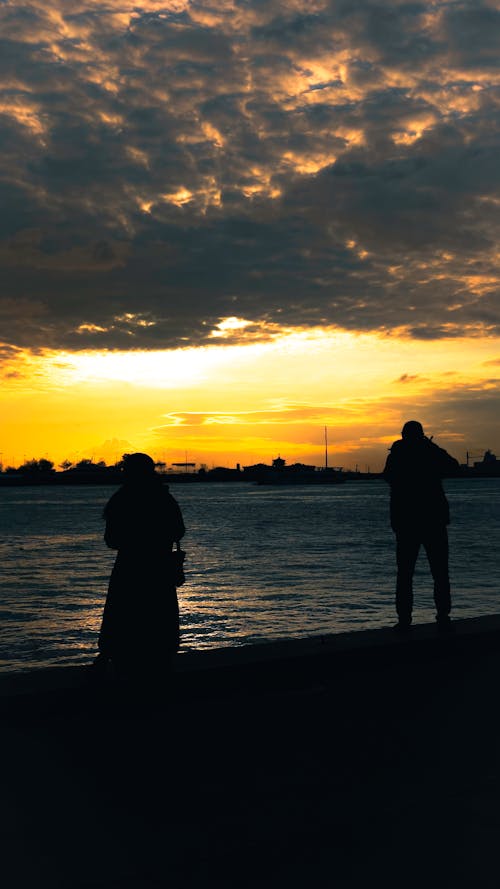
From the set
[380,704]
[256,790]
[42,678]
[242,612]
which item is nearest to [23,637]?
[242,612]

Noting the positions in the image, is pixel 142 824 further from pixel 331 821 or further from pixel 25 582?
pixel 25 582

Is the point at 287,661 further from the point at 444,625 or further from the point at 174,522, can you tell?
the point at 444,625

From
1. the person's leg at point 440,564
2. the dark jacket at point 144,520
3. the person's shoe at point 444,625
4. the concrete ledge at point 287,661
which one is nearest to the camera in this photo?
the concrete ledge at point 287,661

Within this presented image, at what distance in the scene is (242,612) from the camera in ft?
57.3

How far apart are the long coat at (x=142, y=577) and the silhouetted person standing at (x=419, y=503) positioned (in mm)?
2755

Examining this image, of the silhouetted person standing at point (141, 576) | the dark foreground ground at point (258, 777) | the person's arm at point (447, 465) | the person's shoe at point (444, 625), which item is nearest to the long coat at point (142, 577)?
the silhouetted person standing at point (141, 576)

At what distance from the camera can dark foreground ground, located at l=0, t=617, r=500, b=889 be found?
3.21 metres

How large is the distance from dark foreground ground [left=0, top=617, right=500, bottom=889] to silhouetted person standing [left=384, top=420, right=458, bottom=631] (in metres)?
1.45

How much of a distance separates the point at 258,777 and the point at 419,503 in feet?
13.8

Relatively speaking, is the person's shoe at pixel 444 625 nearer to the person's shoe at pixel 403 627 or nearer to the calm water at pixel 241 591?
the person's shoe at pixel 403 627

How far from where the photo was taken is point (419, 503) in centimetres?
786

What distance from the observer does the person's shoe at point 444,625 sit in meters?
7.53

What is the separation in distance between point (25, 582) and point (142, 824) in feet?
74.8

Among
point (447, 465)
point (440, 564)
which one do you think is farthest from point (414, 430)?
point (440, 564)
